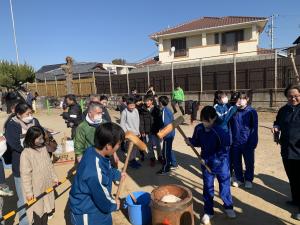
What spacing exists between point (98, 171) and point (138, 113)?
4490 millimetres

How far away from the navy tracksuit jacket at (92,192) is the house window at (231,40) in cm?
2423

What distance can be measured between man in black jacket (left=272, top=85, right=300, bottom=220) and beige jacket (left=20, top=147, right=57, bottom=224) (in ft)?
11.7

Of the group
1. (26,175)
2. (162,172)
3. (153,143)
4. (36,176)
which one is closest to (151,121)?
(153,143)

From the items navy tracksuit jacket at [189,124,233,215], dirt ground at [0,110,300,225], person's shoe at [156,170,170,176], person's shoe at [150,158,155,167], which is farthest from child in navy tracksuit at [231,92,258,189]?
person's shoe at [150,158,155,167]

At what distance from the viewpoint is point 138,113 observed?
6.90m

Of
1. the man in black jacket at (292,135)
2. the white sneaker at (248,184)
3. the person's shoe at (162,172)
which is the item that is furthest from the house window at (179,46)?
the man in black jacket at (292,135)

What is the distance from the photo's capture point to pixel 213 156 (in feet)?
13.3

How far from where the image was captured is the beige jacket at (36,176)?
3.59 meters

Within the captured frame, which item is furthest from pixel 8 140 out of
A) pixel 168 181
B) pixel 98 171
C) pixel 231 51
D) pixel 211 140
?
pixel 231 51

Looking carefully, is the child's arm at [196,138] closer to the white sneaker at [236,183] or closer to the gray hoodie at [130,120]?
the white sneaker at [236,183]

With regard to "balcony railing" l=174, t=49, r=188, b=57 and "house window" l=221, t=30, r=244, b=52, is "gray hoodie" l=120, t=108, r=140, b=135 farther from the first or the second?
"balcony railing" l=174, t=49, r=188, b=57

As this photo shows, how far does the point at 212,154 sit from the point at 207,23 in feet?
81.9

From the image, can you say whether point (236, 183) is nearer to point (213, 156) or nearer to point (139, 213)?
point (213, 156)

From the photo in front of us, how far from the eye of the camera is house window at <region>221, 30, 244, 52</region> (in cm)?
2462
